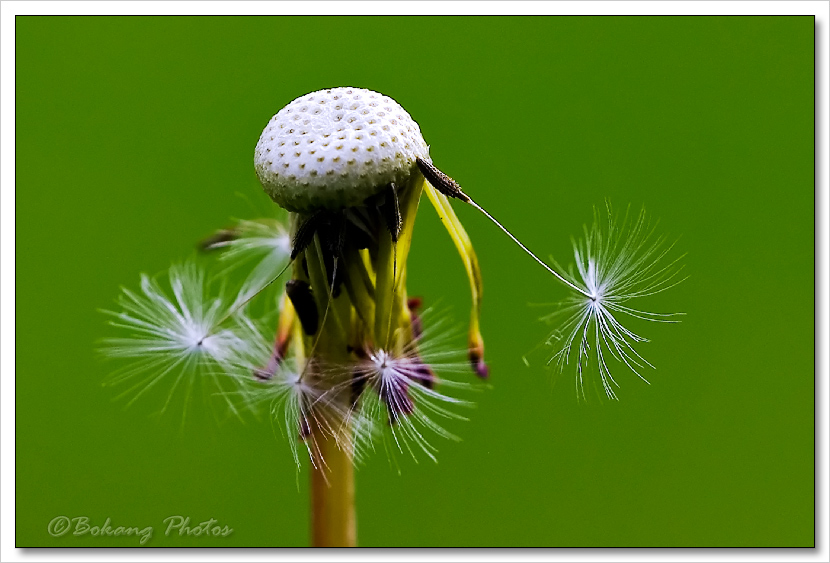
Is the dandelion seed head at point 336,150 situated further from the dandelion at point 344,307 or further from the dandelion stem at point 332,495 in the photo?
the dandelion stem at point 332,495

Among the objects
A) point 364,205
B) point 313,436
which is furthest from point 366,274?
point 313,436

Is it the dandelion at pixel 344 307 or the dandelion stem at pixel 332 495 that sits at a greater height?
the dandelion at pixel 344 307

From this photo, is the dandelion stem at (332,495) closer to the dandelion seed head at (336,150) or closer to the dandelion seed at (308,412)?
the dandelion seed at (308,412)

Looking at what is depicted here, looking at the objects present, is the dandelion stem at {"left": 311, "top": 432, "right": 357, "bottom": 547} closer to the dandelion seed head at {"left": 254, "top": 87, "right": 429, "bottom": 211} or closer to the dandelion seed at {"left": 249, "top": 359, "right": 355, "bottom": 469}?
the dandelion seed at {"left": 249, "top": 359, "right": 355, "bottom": 469}

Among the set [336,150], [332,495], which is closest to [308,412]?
[332,495]

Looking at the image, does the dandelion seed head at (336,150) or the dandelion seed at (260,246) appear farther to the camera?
the dandelion seed at (260,246)

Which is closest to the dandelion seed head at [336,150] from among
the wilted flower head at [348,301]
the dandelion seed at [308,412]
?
the wilted flower head at [348,301]

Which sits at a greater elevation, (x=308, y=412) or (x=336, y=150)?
(x=336, y=150)

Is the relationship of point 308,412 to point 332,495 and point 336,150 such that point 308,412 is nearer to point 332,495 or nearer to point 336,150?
point 332,495
